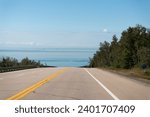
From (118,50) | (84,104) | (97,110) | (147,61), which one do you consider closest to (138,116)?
(97,110)

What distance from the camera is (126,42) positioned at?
90250mm

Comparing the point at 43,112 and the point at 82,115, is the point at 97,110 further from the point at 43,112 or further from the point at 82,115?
the point at 43,112

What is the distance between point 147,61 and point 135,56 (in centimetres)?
1829

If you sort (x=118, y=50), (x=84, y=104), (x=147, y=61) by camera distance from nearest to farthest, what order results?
(x=84, y=104) → (x=147, y=61) → (x=118, y=50)

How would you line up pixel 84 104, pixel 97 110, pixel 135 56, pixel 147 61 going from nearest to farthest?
pixel 97 110
pixel 84 104
pixel 147 61
pixel 135 56

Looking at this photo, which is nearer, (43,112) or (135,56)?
(43,112)

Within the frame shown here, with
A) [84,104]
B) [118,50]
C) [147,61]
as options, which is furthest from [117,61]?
[84,104]

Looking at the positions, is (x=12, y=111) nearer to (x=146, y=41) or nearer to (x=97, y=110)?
(x=97, y=110)

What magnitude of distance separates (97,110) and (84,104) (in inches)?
66.9

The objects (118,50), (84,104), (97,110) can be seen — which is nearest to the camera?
(97,110)

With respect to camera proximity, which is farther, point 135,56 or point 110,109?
point 135,56

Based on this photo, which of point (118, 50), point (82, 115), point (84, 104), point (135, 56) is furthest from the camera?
point (118, 50)

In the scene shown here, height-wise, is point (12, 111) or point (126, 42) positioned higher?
point (126, 42)

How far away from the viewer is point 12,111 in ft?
43.5
